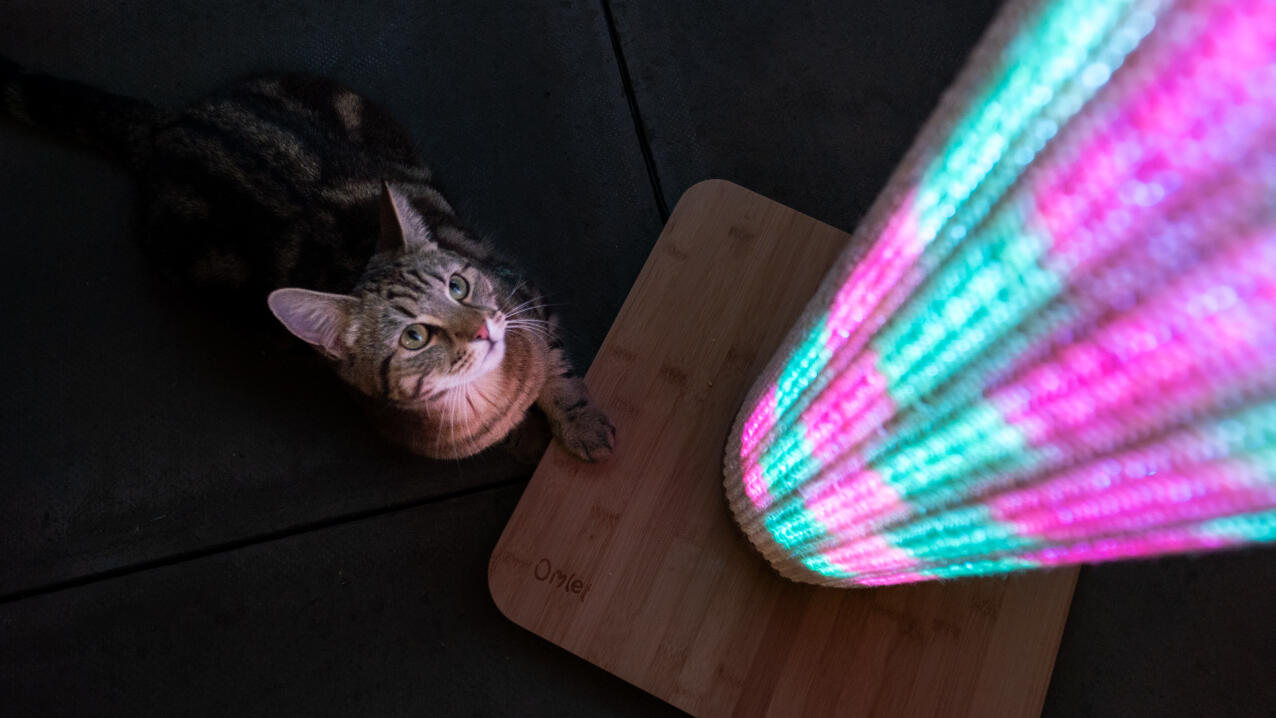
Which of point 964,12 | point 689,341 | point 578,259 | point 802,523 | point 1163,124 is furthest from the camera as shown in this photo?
point 964,12

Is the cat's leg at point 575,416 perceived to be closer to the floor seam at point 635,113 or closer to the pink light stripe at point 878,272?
the floor seam at point 635,113

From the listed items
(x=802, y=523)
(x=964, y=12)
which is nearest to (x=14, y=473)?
(x=802, y=523)

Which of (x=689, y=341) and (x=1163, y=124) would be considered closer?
(x=1163, y=124)

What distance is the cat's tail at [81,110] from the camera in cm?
130

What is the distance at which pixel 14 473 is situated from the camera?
4.48 feet

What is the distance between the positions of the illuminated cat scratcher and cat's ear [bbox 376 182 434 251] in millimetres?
647

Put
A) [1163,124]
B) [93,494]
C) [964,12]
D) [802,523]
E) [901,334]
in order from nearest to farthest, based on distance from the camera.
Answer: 1. [1163,124]
2. [901,334]
3. [802,523]
4. [93,494]
5. [964,12]

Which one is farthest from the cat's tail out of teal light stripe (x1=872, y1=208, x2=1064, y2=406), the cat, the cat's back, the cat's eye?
teal light stripe (x1=872, y1=208, x2=1064, y2=406)

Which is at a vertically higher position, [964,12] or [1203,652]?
[964,12]

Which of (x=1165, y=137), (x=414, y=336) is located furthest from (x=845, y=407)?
(x=414, y=336)

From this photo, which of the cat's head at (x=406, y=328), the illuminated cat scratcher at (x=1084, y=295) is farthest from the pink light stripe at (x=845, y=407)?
the cat's head at (x=406, y=328)

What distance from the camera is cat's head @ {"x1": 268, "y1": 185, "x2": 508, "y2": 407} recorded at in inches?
37.5

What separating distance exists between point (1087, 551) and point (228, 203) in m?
1.19

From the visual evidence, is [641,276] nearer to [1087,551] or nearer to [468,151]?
[468,151]
